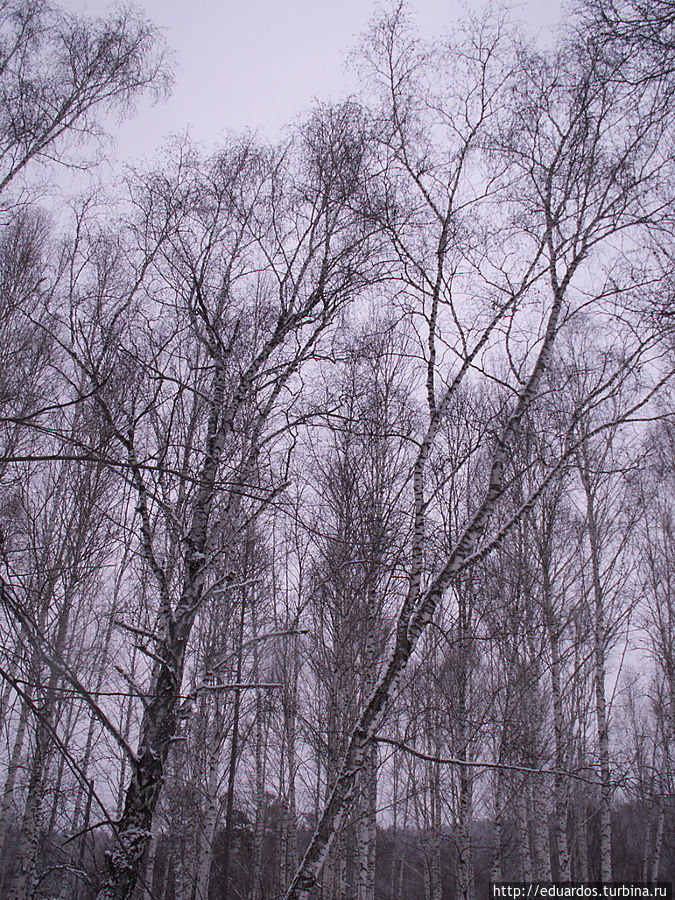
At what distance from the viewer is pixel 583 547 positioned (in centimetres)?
1177

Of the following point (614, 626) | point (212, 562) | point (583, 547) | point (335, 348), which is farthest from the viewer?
point (583, 547)

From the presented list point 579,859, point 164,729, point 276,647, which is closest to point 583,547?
point 276,647

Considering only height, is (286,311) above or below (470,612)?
above

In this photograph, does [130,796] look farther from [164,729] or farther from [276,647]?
[276,647]

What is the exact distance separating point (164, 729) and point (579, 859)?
23.5 m

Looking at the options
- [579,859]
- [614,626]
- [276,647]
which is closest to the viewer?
[614,626]

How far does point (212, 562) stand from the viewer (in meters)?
4.47

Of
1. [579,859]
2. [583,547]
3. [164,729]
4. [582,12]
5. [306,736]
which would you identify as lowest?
[579,859]

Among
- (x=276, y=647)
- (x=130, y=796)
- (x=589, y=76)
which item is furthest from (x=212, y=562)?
(x=276, y=647)

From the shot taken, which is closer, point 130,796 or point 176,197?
point 130,796

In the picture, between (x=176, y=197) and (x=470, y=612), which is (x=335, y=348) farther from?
(x=470, y=612)

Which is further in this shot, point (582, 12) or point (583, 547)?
point (583, 547)

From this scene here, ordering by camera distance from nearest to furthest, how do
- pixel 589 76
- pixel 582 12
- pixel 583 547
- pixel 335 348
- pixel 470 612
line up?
pixel 582 12 → pixel 589 76 → pixel 335 348 → pixel 470 612 → pixel 583 547

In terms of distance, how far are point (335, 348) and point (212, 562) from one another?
2.55m
